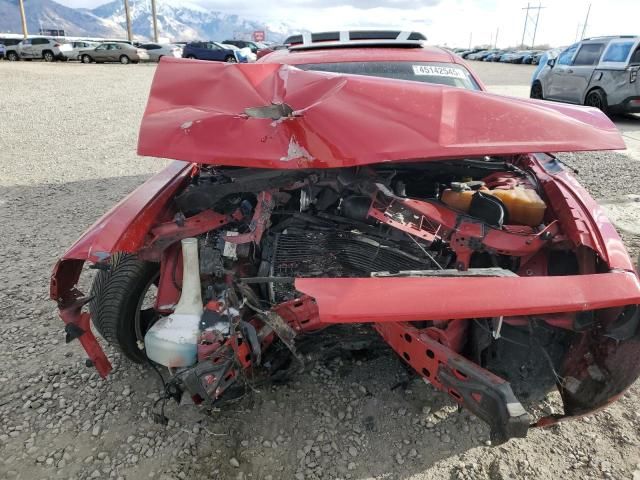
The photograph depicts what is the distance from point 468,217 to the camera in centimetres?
209

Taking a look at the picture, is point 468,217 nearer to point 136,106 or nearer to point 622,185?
point 622,185

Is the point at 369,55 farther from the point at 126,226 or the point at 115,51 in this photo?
the point at 115,51

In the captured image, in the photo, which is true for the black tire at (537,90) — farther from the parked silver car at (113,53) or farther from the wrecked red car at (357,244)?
the parked silver car at (113,53)

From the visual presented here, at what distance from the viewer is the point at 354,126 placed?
6.40ft

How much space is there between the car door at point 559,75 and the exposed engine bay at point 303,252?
9.33 meters

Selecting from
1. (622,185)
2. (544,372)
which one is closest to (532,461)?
(544,372)

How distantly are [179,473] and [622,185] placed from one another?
5.75 m

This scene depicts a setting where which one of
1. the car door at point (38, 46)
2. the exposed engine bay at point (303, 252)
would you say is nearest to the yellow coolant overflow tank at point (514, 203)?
the exposed engine bay at point (303, 252)

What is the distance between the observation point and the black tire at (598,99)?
8.96 m

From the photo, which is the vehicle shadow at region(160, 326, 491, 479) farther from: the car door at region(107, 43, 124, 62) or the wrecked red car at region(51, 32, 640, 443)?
the car door at region(107, 43, 124, 62)

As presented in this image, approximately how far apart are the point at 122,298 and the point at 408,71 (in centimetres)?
236

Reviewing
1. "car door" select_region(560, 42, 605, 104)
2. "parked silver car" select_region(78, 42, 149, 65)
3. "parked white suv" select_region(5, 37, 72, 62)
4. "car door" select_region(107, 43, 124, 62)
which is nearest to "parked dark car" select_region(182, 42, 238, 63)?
"parked silver car" select_region(78, 42, 149, 65)

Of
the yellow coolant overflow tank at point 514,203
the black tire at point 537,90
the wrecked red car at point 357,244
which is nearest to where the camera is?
the wrecked red car at point 357,244

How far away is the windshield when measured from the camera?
125 inches
